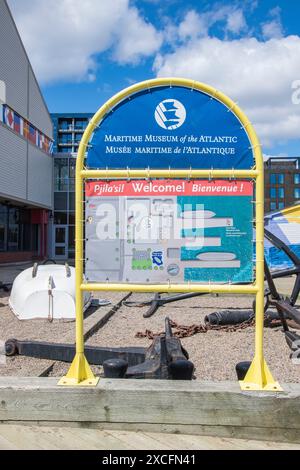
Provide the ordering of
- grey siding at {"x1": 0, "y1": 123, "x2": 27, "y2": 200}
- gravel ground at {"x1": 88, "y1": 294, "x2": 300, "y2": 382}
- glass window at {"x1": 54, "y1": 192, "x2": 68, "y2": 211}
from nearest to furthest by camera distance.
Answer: gravel ground at {"x1": 88, "y1": 294, "x2": 300, "y2": 382} → grey siding at {"x1": 0, "y1": 123, "x2": 27, "y2": 200} → glass window at {"x1": 54, "y1": 192, "x2": 68, "y2": 211}

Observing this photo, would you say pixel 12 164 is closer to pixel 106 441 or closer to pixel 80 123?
pixel 106 441

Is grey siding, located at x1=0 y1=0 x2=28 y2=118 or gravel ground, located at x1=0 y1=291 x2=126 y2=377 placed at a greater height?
grey siding, located at x1=0 y1=0 x2=28 y2=118

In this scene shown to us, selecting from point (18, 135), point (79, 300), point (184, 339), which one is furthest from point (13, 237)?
point (79, 300)

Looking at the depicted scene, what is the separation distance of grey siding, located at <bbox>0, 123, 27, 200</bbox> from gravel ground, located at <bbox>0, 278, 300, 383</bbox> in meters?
16.0

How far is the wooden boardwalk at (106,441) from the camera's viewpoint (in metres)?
3.03

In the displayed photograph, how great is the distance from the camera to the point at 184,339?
21.1 ft

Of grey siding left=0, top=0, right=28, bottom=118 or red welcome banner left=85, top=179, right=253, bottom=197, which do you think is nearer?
red welcome banner left=85, top=179, right=253, bottom=197

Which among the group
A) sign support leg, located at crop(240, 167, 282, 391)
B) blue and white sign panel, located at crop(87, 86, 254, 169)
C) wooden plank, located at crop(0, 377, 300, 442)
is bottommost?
wooden plank, located at crop(0, 377, 300, 442)

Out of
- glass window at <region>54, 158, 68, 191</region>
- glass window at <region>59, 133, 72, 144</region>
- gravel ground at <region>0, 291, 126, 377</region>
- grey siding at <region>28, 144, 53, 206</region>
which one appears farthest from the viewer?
glass window at <region>59, 133, 72, 144</region>

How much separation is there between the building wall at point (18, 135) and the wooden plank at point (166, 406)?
2189 centimetres

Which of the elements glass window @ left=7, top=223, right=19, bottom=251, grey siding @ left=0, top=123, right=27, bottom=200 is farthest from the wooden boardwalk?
glass window @ left=7, top=223, right=19, bottom=251

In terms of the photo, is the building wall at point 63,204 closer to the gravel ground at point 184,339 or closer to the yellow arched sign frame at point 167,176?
the gravel ground at point 184,339

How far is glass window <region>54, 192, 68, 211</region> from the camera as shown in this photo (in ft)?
112

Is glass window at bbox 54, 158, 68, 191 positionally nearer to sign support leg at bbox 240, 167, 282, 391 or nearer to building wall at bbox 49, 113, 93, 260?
building wall at bbox 49, 113, 93, 260
